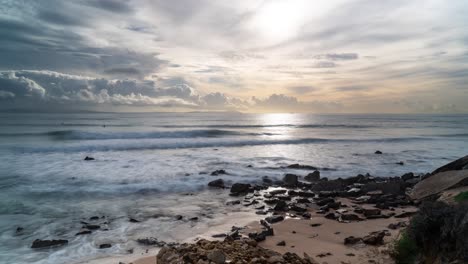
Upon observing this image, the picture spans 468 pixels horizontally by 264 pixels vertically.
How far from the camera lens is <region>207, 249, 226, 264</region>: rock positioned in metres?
4.13

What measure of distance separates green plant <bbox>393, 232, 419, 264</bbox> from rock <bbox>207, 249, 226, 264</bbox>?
10.0 feet

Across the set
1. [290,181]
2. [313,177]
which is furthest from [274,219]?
[313,177]

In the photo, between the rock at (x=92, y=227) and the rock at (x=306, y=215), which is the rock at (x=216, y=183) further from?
the rock at (x=92, y=227)

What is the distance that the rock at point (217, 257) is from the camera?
4.13 meters

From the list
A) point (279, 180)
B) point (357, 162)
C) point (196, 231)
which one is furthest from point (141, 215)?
point (357, 162)

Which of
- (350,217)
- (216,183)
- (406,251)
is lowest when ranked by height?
(216,183)

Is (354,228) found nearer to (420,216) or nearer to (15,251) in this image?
(420,216)

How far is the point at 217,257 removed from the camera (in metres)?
4.18

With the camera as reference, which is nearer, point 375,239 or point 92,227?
point 375,239

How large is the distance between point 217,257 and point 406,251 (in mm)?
3211

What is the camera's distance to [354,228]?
29.0 ft

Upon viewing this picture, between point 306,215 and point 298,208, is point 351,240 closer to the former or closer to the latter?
point 306,215

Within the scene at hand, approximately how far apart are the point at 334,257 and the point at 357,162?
679 inches

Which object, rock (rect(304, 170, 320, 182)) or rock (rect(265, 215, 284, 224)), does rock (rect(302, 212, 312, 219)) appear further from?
rock (rect(304, 170, 320, 182))
